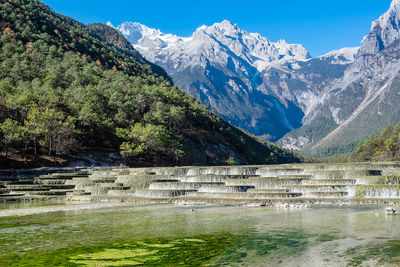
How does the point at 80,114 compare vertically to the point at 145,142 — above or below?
above

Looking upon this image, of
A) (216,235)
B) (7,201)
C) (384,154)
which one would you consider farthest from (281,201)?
(384,154)

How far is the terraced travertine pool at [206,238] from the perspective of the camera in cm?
1717

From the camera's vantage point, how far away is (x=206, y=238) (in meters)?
22.3

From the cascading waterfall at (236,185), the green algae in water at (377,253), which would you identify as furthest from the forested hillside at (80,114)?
the green algae in water at (377,253)

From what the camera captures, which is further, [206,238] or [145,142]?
[145,142]

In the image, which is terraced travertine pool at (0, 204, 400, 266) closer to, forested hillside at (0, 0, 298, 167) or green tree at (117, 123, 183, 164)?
forested hillside at (0, 0, 298, 167)

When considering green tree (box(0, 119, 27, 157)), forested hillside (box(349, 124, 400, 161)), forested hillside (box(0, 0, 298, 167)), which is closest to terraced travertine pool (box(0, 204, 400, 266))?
green tree (box(0, 119, 27, 157))

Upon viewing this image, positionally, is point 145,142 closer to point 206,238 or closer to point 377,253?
point 206,238

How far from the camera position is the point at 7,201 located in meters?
48.8

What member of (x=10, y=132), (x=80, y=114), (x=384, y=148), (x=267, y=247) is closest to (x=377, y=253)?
(x=267, y=247)

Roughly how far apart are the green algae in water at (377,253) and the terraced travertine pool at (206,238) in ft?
0.13

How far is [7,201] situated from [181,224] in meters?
32.0

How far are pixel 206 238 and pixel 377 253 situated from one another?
30.8 feet

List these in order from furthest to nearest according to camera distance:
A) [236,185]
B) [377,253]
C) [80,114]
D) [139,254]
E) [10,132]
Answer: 1. [80,114]
2. [10,132]
3. [236,185]
4. [139,254]
5. [377,253]
